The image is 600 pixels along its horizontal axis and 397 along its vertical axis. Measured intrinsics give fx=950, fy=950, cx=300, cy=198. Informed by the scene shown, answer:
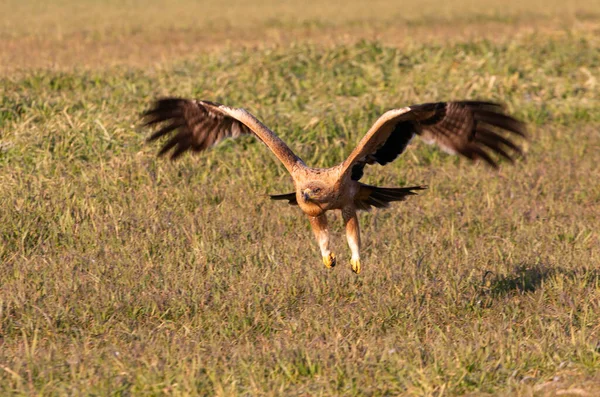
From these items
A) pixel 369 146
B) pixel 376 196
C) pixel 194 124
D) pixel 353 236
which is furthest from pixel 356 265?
pixel 194 124

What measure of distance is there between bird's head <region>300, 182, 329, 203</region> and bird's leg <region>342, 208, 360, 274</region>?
0.43 metres

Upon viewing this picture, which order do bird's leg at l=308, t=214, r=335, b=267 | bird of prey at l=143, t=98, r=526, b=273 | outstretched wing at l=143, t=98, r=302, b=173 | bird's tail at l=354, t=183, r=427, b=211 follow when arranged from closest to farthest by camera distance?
bird of prey at l=143, t=98, r=526, b=273
bird's leg at l=308, t=214, r=335, b=267
bird's tail at l=354, t=183, r=427, b=211
outstretched wing at l=143, t=98, r=302, b=173

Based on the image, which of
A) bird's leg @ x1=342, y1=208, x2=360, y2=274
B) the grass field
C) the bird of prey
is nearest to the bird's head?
the bird of prey

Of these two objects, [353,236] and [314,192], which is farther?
[353,236]

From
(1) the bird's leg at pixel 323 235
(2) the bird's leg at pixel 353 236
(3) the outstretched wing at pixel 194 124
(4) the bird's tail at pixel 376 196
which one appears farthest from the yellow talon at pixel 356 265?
(3) the outstretched wing at pixel 194 124

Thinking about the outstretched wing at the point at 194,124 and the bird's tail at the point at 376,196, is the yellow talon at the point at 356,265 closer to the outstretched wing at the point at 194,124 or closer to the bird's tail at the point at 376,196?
the bird's tail at the point at 376,196

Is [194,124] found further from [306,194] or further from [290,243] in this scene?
[306,194]

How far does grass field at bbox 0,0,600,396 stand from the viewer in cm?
500

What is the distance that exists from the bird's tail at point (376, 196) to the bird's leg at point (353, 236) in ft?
0.68

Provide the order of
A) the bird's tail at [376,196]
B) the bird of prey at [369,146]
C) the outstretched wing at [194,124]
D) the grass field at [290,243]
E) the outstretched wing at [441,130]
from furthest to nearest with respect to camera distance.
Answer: the outstretched wing at [194,124] < the bird's tail at [376,196] < the bird of prey at [369,146] < the outstretched wing at [441,130] < the grass field at [290,243]

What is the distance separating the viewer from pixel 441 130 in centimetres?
636

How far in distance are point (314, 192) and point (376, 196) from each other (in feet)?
2.80

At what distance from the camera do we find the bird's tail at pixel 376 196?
669 cm

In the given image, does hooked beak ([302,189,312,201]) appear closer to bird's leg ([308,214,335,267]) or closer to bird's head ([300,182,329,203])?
bird's head ([300,182,329,203])
